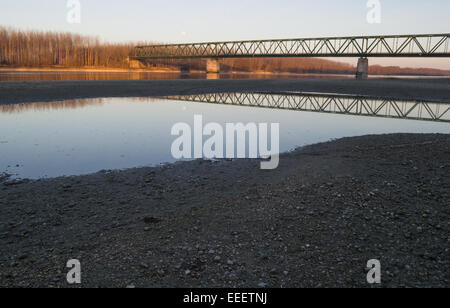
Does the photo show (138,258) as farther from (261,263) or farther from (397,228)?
(397,228)

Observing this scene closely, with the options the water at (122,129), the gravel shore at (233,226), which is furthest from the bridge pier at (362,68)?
the gravel shore at (233,226)

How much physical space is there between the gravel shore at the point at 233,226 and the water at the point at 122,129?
1.38 metres

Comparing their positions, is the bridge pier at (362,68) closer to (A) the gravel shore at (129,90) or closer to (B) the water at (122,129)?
(A) the gravel shore at (129,90)

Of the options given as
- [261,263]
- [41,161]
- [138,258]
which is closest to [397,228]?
[261,263]

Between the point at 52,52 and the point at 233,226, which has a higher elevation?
the point at 52,52

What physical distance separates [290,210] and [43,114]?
1411 centimetres

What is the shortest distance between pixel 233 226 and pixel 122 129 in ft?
29.2

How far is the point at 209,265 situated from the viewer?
371cm

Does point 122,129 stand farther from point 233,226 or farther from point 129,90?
point 129,90

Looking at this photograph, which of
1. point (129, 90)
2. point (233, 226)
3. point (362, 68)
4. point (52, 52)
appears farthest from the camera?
point (52, 52)

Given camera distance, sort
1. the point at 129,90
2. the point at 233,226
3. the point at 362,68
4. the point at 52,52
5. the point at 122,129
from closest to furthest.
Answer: the point at 233,226
the point at 122,129
the point at 129,90
the point at 362,68
the point at 52,52

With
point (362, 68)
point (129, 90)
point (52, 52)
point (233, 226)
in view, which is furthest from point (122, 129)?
point (52, 52)

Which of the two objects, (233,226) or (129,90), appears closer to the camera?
(233,226)

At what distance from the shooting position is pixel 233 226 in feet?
15.2
